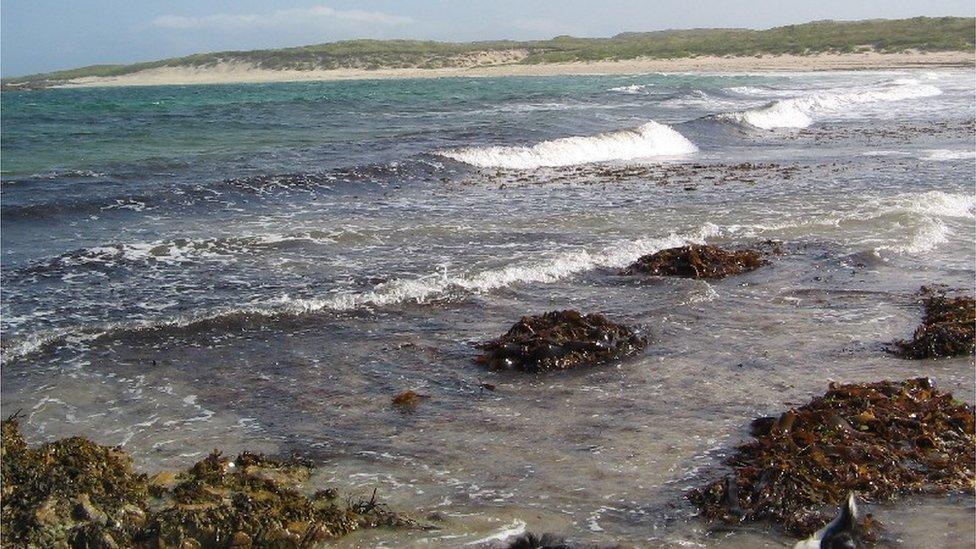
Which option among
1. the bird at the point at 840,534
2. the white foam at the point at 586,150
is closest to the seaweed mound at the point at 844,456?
the bird at the point at 840,534

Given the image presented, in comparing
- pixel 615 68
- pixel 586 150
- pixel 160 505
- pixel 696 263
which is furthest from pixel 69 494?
pixel 615 68

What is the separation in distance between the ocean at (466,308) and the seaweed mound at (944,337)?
15 cm

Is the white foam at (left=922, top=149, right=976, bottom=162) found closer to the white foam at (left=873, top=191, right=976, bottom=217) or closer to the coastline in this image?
the white foam at (left=873, top=191, right=976, bottom=217)

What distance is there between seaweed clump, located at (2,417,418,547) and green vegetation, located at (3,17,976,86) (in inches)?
3022

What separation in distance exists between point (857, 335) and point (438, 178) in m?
11.8

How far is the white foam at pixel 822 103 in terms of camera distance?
100 feet

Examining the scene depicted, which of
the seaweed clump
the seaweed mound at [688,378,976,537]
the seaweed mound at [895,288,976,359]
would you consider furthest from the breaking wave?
the seaweed mound at [688,378,976,537]

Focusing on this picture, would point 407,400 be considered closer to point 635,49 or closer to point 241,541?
point 241,541

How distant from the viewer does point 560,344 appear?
299 inches

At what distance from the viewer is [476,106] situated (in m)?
38.6

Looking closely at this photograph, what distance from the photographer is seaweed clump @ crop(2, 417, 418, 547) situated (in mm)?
4723

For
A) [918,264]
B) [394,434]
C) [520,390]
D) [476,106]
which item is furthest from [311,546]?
[476,106]

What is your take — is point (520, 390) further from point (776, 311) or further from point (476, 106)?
point (476, 106)

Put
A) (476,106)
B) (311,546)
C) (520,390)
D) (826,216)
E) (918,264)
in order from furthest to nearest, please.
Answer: (476,106) < (826,216) < (918,264) < (520,390) < (311,546)
